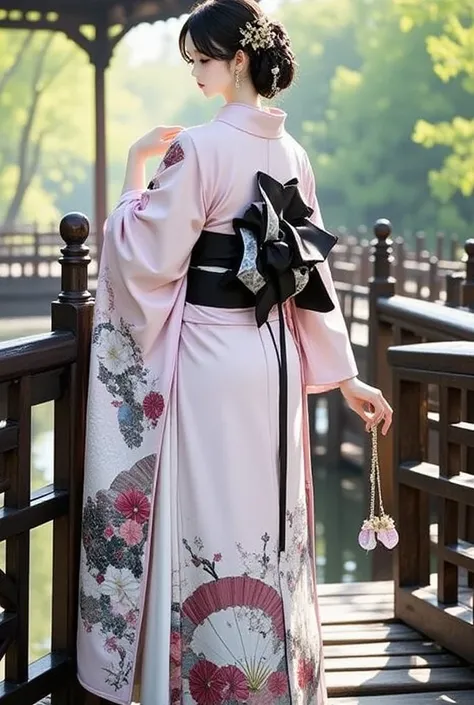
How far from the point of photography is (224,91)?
2.87 metres

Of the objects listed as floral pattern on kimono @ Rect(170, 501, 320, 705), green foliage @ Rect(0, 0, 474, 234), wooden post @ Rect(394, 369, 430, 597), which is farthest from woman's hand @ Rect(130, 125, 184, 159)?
green foliage @ Rect(0, 0, 474, 234)

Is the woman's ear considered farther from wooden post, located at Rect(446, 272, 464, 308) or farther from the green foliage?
the green foliage

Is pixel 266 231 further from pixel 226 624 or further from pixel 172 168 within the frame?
pixel 226 624

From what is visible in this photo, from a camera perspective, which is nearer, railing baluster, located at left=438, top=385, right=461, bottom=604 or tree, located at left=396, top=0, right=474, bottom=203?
railing baluster, located at left=438, top=385, right=461, bottom=604

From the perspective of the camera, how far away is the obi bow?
9.17ft

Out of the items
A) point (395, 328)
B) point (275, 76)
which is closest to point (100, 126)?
point (395, 328)

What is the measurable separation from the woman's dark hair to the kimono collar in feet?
0.24

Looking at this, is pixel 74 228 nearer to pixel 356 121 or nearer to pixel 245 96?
pixel 245 96

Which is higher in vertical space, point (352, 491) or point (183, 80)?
point (183, 80)

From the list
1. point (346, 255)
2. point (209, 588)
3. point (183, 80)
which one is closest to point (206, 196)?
point (209, 588)

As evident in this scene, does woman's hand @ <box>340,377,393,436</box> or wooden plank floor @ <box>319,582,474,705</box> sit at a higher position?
woman's hand @ <box>340,377,393,436</box>

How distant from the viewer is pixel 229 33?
278cm

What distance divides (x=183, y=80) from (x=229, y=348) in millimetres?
71493

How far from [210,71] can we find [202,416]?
29.5 inches
